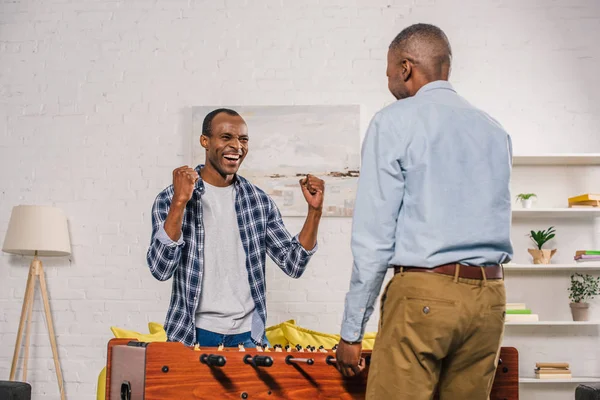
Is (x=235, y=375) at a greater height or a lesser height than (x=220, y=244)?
lesser

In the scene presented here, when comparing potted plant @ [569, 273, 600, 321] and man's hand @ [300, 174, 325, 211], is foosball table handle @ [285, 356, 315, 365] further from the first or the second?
potted plant @ [569, 273, 600, 321]

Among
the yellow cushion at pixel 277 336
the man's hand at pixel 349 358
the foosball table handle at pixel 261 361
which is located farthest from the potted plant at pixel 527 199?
the foosball table handle at pixel 261 361

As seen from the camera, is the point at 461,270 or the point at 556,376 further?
the point at 556,376

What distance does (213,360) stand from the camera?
2053mm

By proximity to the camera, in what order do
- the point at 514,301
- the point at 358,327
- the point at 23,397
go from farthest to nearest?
the point at 514,301 → the point at 23,397 → the point at 358,327

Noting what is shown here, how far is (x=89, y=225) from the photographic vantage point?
495 centimetres

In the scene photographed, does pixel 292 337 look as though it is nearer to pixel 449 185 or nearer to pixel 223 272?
pixel 223 272

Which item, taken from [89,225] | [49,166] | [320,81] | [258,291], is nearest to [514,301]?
[320,81]

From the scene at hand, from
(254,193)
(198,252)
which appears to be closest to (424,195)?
(198,252)

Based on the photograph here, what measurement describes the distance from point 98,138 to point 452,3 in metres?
2.52

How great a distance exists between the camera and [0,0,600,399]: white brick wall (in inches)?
193

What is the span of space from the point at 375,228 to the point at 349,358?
0.36 m

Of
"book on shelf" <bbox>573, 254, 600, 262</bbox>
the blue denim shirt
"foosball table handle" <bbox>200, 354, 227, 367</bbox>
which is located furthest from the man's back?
"book on shelf" <bbox>573, 254, 600, 262</bbox>

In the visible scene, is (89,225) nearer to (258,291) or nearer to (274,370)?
(258,291)
